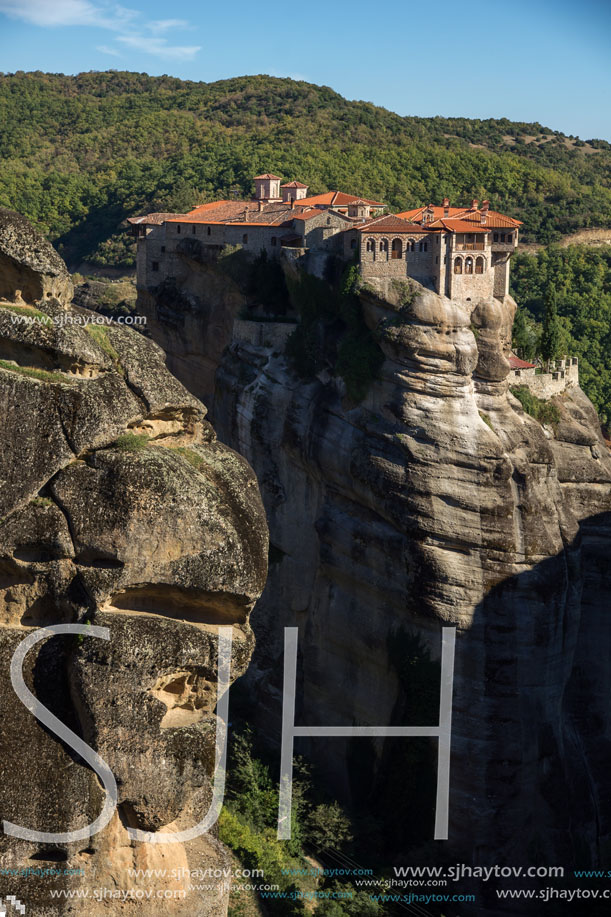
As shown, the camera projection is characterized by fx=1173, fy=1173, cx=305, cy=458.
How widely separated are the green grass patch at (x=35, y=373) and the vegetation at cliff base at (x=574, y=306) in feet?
80.6

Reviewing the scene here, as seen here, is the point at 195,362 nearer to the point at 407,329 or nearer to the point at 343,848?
the point at 407,329

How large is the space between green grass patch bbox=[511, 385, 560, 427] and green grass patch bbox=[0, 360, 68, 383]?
70.5 ft

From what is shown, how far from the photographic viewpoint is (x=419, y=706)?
30.1 m

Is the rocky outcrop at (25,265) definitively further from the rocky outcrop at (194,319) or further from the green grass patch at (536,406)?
the rocky outcrop at (194,319)

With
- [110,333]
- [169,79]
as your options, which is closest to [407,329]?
[110,333]

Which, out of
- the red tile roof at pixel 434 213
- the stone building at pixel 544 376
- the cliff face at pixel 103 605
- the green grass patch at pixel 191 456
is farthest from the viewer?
the red tile roof at pixel 434 213

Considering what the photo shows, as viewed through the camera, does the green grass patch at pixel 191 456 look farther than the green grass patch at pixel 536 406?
No

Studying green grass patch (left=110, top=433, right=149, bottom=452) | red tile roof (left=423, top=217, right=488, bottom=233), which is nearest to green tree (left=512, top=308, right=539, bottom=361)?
red tile roof (left=423, top=217, right=488, bottom=233)

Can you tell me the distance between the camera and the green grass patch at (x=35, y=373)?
1243 cm

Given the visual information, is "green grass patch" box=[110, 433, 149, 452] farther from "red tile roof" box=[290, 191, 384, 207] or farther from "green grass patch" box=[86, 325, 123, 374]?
"red tile roof" box=[290, 191, 384, 207]

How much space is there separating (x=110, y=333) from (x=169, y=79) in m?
77.3

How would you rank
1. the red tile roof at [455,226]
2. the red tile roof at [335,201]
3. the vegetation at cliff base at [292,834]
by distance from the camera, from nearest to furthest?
1. the vegetation at cliff base at [292,834]
2. the red tile roof at [455,226]
3. the red tile roof at [335,201]

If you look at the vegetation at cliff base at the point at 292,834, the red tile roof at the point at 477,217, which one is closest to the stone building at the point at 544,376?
the red tile roof at the point at 477,217

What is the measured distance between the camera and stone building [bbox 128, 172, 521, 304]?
102ft
